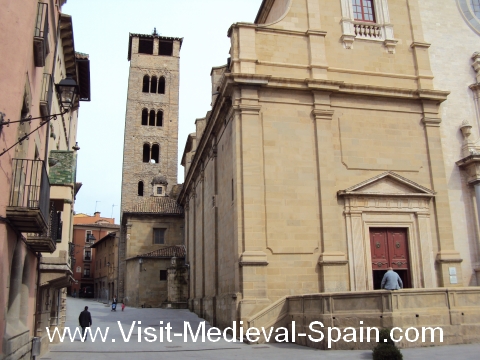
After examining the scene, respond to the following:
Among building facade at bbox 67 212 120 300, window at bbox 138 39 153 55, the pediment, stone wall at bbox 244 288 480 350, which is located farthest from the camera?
building facade at bbox 67 212 120 300

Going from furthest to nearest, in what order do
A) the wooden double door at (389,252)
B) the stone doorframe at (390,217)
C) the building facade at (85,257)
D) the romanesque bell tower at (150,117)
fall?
the building facade at (85,257)
the romanesque bell tower at (150,117)
the wooden double door at (389,252)
the stone doorframe at (390,217)

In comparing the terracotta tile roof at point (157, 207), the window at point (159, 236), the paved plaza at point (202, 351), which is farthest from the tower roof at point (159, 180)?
the paved plaza at point (202, 351)

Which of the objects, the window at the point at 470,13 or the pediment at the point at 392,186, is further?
the window at the point at 470,13

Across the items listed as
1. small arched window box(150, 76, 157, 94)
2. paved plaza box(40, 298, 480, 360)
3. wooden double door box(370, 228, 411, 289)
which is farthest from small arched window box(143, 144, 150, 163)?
wooden double door box(370, 228, 411, 289)

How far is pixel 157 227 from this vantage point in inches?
1786

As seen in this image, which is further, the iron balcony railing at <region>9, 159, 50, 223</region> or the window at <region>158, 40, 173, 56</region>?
the window at <region>158, 40, 173, 56</region>

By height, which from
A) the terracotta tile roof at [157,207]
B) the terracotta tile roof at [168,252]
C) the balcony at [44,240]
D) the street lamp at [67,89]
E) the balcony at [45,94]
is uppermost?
the terracotta tile roof at [157,207]

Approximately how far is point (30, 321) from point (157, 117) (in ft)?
148

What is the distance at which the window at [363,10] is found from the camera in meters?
21.5

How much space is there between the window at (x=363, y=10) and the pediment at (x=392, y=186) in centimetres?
738

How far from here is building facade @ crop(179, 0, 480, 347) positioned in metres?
17.4

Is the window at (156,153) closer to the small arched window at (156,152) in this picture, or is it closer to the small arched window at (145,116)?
the small arched window at (156,152)

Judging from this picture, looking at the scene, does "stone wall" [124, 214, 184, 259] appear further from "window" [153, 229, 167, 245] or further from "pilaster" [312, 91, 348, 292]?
"pilaster" [312, 91, 348, 292]

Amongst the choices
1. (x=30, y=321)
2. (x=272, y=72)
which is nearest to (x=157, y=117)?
(x=272, y=72)
